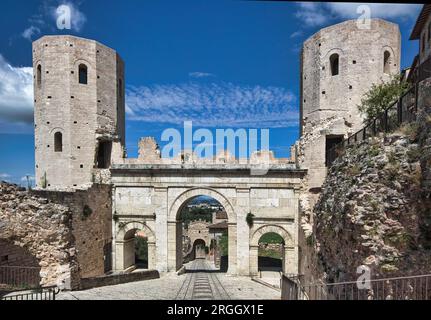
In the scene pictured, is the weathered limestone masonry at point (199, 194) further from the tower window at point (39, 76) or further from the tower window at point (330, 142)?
the tower window at point (39, 76)

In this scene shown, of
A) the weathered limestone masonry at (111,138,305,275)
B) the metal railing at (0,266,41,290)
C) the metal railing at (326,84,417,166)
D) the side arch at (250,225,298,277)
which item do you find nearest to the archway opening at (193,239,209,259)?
the weathered limestone masonry at (111,138,305,275)

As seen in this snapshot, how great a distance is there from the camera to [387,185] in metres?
5.75

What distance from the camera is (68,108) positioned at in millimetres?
13859

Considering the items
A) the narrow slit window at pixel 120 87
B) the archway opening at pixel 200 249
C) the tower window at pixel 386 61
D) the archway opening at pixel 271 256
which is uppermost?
the tower window at pixel 386 61

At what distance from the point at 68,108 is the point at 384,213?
48.3ft

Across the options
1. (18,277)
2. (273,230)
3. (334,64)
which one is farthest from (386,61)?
(18,277)

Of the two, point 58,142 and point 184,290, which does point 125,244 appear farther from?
point 58,142

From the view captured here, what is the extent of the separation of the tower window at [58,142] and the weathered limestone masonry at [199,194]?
2.97 m

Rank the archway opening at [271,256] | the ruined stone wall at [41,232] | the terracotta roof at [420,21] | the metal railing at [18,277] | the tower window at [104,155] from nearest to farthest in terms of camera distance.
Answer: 1. the ruined stone wall at [41,232]
2. the metal railing at [18,277]
3. the terracotta roof at [420,21]
4. the tower window at [104,155]
5. the archway opening at [271,256]

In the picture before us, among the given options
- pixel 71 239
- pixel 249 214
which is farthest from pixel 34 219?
pixel 249 214

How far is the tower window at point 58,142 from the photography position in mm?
14156

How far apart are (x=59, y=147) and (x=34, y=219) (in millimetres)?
5849

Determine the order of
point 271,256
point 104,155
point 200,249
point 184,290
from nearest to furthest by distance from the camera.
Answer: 1. point 184,290
2. point 104,155
3. point 271,256
4. point 200,249

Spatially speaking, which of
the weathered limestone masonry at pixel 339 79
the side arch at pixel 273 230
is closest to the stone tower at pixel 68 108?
the side arch at pixel 273 230
